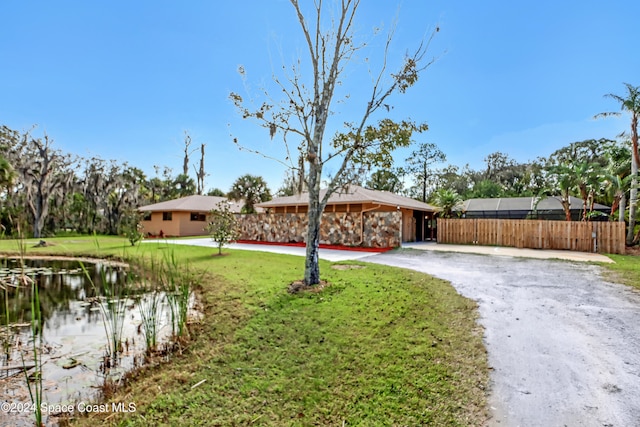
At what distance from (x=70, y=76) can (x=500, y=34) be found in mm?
18915

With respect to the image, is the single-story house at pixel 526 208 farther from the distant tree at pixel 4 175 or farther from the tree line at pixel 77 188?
the distant tree at pixel 4 175

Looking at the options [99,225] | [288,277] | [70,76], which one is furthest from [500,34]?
[99,225]

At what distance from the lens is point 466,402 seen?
2768 millimetres

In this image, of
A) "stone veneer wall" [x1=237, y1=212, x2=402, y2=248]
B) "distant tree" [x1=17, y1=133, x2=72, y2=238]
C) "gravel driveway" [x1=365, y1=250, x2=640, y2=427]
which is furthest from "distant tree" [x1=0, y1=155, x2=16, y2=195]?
"gravel driveway" [x1=365, y1=250, x2=640, y2=427]

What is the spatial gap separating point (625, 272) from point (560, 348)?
698cm

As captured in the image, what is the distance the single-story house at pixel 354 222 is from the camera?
15133 mm

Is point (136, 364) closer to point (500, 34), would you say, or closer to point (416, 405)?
point (416, 405)

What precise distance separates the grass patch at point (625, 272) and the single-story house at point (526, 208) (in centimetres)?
1264

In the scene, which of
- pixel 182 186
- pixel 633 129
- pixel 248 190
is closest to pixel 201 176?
pixel 182 186

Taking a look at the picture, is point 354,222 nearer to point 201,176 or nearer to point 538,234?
point 538,234

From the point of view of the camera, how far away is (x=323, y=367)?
136 inches

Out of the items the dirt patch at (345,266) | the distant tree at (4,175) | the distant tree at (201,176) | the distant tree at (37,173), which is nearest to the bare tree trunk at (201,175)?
the distant tree at (201,176)

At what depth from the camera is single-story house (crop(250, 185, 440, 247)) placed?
1513 centimetres

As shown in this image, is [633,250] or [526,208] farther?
[526,208]
